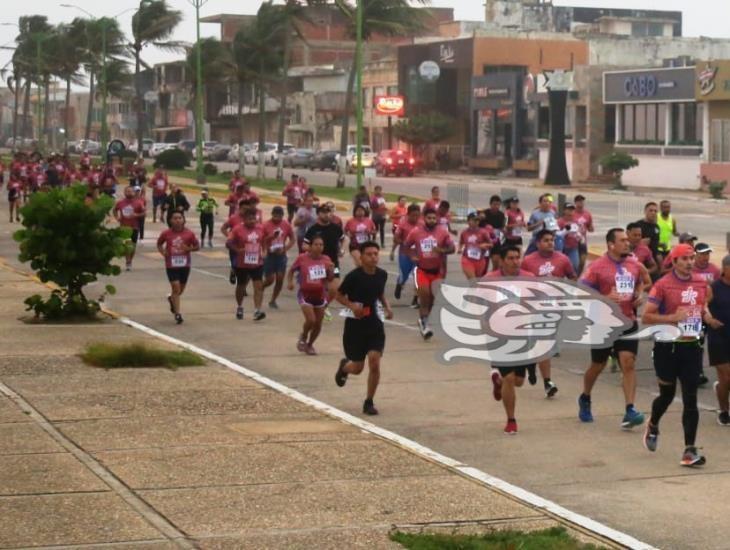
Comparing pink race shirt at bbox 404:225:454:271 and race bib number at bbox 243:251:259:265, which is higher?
pink race shirt at bbox 404:225:454:271

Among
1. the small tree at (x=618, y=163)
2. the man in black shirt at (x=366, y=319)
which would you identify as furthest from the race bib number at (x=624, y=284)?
the small tree at (x=618, y=163)

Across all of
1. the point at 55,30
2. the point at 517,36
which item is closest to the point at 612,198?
the point at 517,36

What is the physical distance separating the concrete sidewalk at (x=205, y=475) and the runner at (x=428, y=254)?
4.77m

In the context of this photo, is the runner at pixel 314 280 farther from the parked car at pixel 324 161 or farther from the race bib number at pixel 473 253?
the parked car at pixel 324 161

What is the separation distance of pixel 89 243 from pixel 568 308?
9.05 m

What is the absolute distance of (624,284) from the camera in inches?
559

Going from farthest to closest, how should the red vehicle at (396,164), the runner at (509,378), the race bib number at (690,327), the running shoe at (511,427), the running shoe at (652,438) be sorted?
the red vehicle at (396,164) < the running shoe at (511,427) < the runner at (509,378) < the running shoe at (652,438) < the race bib number at (690,327)

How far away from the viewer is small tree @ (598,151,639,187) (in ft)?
215

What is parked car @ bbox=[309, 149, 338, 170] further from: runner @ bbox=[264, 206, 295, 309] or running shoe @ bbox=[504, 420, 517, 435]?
running shoe @ bbox=[504, 420, 517, 435]

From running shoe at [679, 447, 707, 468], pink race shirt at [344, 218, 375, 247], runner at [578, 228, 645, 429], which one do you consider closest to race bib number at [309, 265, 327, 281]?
runner at [578, 228, 645, 429]

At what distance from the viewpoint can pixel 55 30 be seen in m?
119

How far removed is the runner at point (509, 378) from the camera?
13.4 meters

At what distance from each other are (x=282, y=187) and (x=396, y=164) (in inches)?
597

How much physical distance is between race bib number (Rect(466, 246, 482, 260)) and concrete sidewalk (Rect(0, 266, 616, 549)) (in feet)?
20.6
